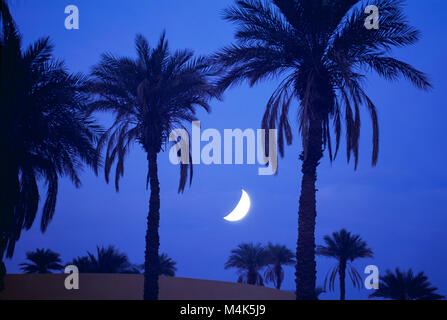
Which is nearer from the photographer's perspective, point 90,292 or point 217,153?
point 217,153

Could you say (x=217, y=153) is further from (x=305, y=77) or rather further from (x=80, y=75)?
(x=80, y=75)

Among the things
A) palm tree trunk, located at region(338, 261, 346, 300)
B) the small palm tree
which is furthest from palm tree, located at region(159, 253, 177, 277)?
palm tree trunk, located at region(338, 261, 346, 300)

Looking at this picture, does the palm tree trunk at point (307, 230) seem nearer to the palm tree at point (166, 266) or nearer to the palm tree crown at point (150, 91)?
the palm tree crown at point (150, 91)

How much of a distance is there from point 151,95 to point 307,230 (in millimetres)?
8578

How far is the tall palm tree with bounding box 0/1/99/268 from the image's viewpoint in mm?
13984

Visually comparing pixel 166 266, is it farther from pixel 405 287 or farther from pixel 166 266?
pixel 405 287

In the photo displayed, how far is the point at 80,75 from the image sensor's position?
1706 cm

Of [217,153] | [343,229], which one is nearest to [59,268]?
[343,229]

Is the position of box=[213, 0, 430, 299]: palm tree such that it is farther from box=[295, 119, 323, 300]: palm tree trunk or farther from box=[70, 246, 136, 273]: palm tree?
box=[70, 246, 136, 273]: palm tree

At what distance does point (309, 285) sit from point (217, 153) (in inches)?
208

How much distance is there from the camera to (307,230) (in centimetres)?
1449

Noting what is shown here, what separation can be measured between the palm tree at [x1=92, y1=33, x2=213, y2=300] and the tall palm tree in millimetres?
1750
